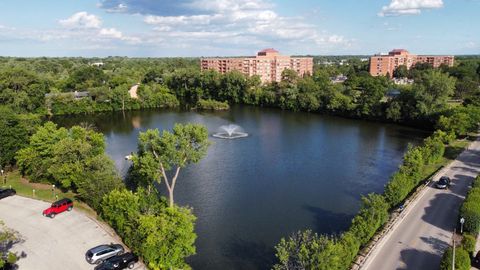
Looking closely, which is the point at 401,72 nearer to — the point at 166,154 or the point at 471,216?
the point at 471,216

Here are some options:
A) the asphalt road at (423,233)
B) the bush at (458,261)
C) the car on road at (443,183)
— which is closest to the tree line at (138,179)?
the asphalt road at (423,233)

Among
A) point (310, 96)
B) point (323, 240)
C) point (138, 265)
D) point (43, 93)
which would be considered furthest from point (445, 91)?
point (43, 93)

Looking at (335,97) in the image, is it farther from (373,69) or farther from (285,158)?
(373,69)

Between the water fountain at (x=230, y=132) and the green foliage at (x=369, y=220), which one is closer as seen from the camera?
the green foliage at (x=369, y=220)

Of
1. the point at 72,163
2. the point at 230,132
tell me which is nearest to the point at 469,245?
the point at 72,163

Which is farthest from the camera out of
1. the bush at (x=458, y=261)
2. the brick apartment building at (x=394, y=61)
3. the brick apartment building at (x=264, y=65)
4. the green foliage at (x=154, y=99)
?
the brick apartment building at (x=394, y=61)

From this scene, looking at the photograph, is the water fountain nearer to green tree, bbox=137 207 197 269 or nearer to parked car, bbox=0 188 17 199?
parked car, bbox=0 188 17 199

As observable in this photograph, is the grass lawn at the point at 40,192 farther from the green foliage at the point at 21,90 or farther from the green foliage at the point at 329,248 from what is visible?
the green foliage at the point at 21,90
